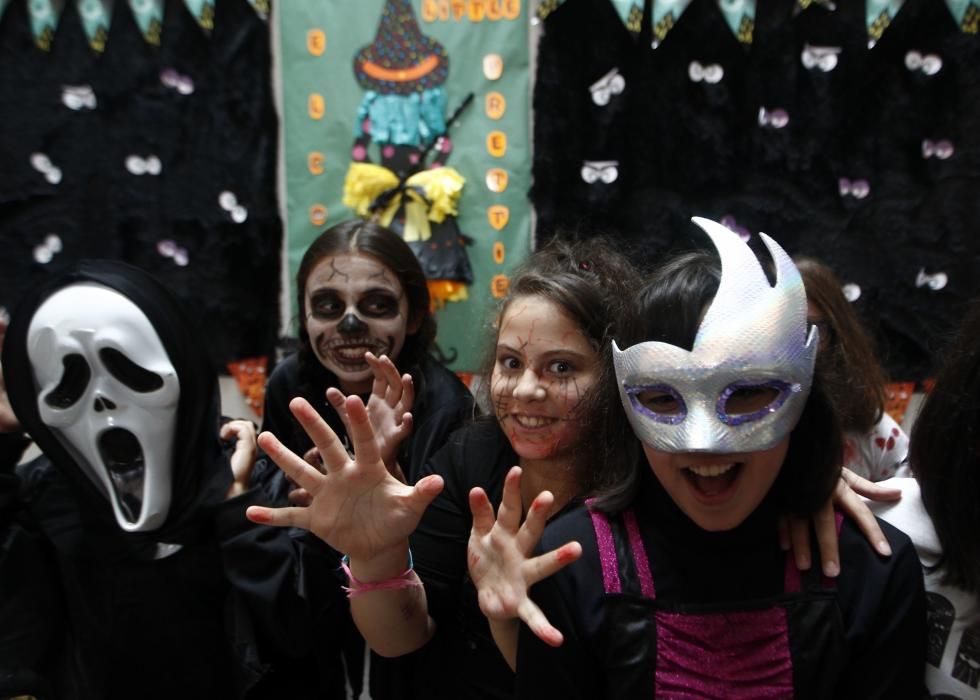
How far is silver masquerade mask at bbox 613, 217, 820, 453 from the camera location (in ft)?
2.93

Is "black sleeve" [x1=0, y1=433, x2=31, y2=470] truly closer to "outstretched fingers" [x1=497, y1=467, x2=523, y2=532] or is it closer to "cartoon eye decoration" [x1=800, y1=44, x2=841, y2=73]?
"outstretched fingers" [x1=497, y1=467, x2=523, y2=532]

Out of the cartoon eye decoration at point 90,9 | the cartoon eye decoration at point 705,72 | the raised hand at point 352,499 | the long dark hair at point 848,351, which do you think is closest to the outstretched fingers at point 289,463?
the raised hand at point 352,499

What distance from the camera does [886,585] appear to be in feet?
3.05

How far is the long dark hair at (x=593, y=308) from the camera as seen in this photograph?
1.10 meters

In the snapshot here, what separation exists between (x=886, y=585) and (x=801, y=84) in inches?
69.8

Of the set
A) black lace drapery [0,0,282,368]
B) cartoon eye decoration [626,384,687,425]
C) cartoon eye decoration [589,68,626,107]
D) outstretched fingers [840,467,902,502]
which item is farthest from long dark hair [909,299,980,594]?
black lace drapery [0,0,282,368]

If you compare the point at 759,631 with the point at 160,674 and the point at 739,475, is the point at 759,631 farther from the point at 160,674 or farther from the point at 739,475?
the point at 160,674

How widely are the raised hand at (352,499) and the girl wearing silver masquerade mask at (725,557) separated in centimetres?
20

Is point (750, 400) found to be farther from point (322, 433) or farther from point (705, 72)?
point (705, 72)

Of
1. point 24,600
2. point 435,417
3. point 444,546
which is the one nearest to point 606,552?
point 444,546

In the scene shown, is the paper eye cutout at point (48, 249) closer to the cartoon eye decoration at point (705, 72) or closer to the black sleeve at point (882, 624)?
the cartoon eye decoration at point (705, 72)

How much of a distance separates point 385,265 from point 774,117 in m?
1.32

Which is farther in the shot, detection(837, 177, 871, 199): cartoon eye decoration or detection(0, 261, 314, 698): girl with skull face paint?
detection(837, 177, 871, 199): cartoon eye decoration

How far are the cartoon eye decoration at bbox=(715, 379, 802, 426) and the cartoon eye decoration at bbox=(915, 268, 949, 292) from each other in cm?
167
